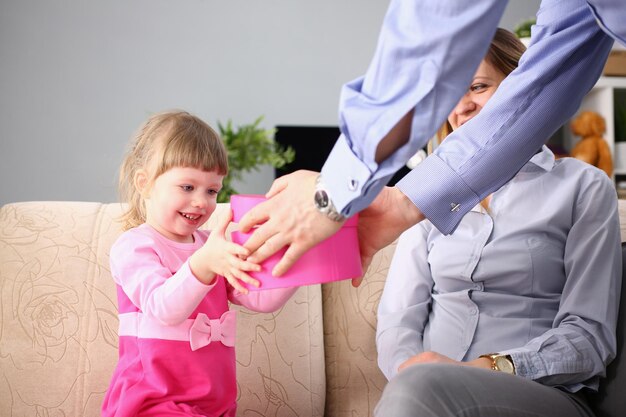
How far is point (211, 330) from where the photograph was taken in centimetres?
137

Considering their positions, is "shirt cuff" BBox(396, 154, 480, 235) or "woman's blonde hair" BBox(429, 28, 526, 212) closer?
"shirt cuff" BBox(396, 154, 480, 235)

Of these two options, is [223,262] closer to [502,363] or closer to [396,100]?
[396,100]

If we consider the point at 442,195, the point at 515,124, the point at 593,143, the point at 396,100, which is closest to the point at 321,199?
the point at 396,100

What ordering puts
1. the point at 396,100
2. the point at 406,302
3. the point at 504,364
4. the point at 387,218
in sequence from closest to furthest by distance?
1. the point at 396,100
2. the point at 387,218
3. the point at 504,364
4. the point at 406,302

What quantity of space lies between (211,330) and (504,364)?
1.79 ft

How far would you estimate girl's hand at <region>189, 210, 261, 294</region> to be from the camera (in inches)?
38.4

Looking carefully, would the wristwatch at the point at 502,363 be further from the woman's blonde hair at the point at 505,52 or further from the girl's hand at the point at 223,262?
the woman's blonde hair at the point at 505,52

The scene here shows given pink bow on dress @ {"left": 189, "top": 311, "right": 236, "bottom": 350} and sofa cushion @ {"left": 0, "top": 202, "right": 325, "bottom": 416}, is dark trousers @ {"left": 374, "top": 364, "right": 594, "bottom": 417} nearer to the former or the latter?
pink bow on dress @ {"left": 189, "top": 311, "right": 236, "bottom": 350}

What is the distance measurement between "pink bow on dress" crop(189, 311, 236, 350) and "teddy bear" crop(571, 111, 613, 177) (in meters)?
3.43

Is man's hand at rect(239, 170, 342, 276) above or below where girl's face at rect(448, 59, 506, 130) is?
below

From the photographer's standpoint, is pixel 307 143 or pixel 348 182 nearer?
pixel 348 182

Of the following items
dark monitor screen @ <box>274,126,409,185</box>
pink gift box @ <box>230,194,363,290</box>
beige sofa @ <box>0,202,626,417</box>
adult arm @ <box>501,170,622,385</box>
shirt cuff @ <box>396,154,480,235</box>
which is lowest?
dark monitor screen @ <box>274,126,409,185</box>

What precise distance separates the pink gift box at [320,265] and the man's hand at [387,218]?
0.17 metres

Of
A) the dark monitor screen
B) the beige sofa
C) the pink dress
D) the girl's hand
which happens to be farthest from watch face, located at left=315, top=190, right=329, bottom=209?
the dark monitor screen
